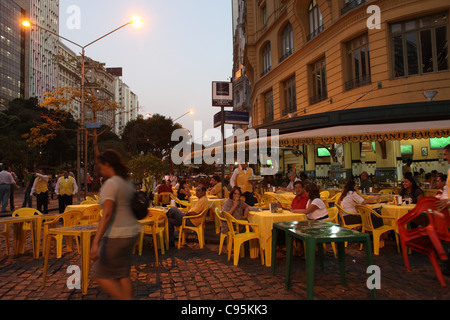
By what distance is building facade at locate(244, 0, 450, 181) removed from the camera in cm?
1277

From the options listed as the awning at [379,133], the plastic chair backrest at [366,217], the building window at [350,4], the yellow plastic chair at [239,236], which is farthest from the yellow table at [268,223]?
the building window at [350,4]

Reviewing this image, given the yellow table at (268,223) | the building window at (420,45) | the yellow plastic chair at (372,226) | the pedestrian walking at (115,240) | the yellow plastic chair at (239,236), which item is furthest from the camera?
the building window at (420,45)

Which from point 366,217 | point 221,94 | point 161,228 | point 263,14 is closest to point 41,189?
point 161,228

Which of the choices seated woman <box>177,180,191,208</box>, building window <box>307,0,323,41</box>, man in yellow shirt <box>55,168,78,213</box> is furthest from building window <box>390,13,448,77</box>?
man in yellow shirt <box>55,168,78,213</box>

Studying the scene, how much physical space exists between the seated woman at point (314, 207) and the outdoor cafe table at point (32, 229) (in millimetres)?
4873

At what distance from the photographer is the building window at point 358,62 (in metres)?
14.6

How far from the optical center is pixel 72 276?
488 cm

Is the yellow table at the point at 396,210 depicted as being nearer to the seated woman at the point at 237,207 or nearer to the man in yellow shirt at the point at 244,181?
the seated woman at the point at 237,207

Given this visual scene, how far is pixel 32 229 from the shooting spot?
20.0 feet

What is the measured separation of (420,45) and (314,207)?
450 inches

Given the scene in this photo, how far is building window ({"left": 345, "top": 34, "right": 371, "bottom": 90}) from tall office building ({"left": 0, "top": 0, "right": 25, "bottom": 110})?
77550 mm
